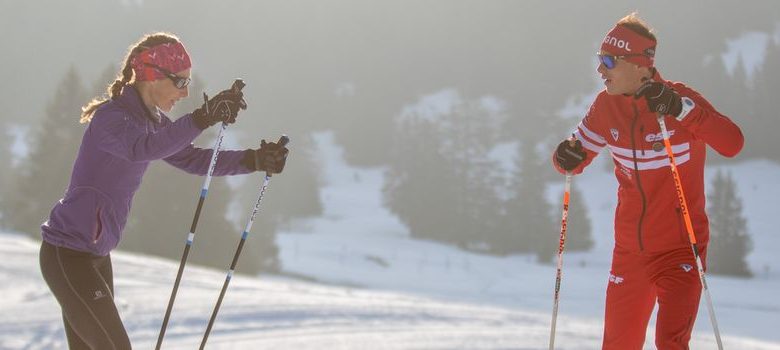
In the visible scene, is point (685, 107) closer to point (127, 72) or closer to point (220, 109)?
point (220, 109)

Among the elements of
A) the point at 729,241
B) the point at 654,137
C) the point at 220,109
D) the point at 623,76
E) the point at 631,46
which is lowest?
the point at 220,109

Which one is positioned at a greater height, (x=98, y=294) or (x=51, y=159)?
(x=51, y=159)

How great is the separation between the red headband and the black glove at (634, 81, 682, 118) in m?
0.37

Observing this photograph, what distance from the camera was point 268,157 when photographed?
424 centimetres

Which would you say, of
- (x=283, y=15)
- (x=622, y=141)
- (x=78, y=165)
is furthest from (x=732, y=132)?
(x=283, y=15)

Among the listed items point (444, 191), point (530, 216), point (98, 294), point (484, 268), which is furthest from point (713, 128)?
point (444, 191)

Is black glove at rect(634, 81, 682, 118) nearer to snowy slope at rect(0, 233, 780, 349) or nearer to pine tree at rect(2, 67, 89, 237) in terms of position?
snowy slope at rect(0, 233, 780, 349)

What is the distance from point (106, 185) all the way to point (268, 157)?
92cm

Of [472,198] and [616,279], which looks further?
[472,198]

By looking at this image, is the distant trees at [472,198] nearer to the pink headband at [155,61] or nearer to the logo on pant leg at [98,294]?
the pink headband at [155,61]

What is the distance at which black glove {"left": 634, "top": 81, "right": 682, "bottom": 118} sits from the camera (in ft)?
12.6

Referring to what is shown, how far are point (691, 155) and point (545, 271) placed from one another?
42852mm

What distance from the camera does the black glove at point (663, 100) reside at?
384 cm

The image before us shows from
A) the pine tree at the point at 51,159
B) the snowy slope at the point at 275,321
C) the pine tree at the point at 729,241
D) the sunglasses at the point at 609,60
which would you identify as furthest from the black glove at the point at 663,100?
the pine tree at the point at 729,241
